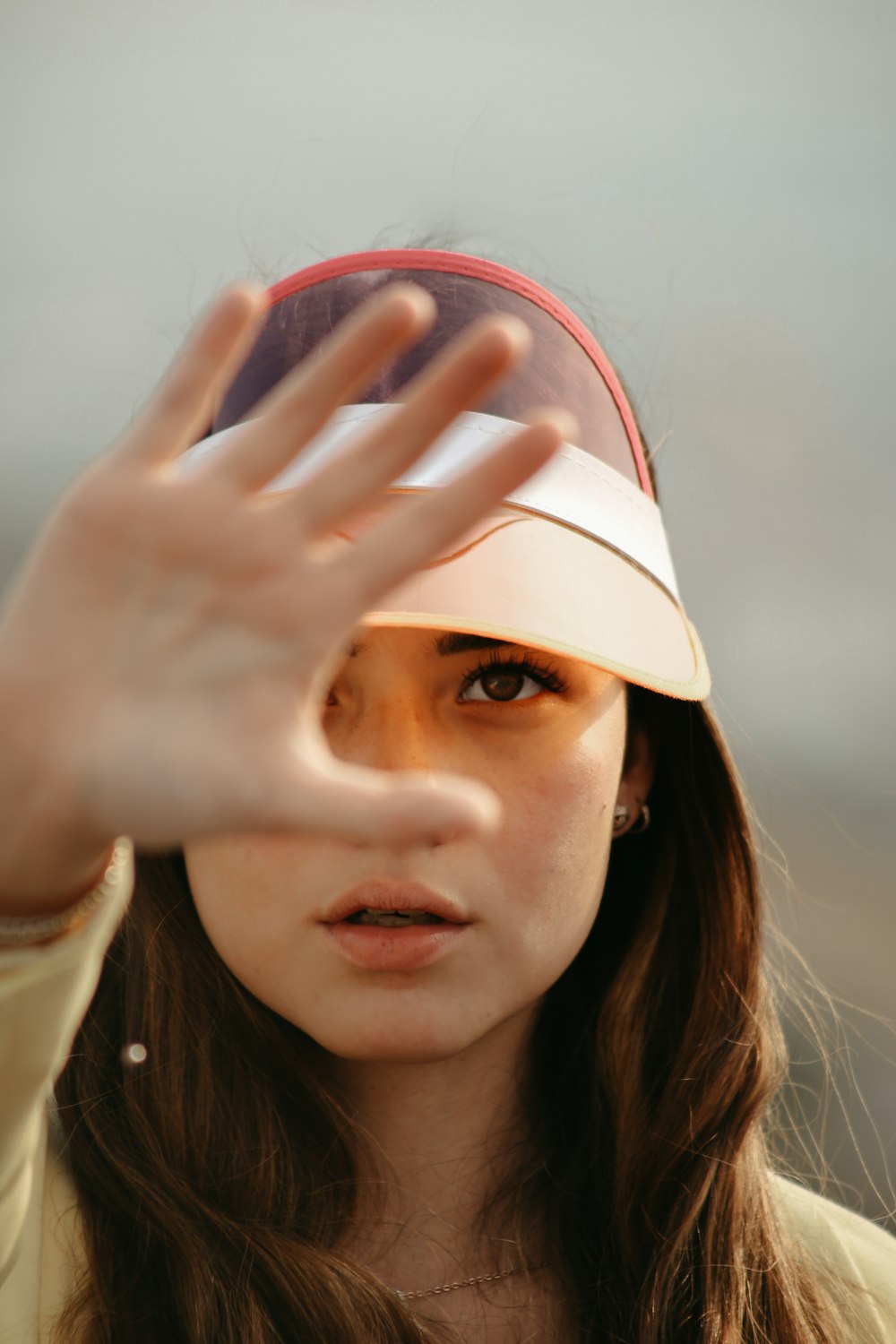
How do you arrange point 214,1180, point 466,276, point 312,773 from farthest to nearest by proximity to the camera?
point 466,276 < point 214,1180 < point 312,773

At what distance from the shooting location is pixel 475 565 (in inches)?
60.1

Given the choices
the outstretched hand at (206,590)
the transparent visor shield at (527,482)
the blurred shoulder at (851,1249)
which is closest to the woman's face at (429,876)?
the transparent visor shield at (527,482)

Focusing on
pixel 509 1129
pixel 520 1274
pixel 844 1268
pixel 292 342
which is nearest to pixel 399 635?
pixel 292 342

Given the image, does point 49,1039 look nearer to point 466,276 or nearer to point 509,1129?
point 509,1129

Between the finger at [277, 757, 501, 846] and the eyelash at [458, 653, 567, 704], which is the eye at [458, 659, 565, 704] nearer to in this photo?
the eyelash at [458, 653, 567, 704]

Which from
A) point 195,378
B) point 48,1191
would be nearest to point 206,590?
point 195,378

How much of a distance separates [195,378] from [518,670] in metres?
0.80

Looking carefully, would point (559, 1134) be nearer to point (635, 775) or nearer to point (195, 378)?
point (635, 775)

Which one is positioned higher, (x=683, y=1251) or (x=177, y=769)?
(x=177, y=769)

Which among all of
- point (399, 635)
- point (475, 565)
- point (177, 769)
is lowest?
point (177, 769)

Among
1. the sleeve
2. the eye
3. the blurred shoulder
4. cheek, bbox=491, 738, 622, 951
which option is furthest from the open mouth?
the blurred shoulder

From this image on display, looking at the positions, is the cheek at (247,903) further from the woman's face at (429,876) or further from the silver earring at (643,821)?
the silver earring at (643,821)

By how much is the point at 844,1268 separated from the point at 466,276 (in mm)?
1543

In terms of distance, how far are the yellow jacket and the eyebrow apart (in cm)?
53
